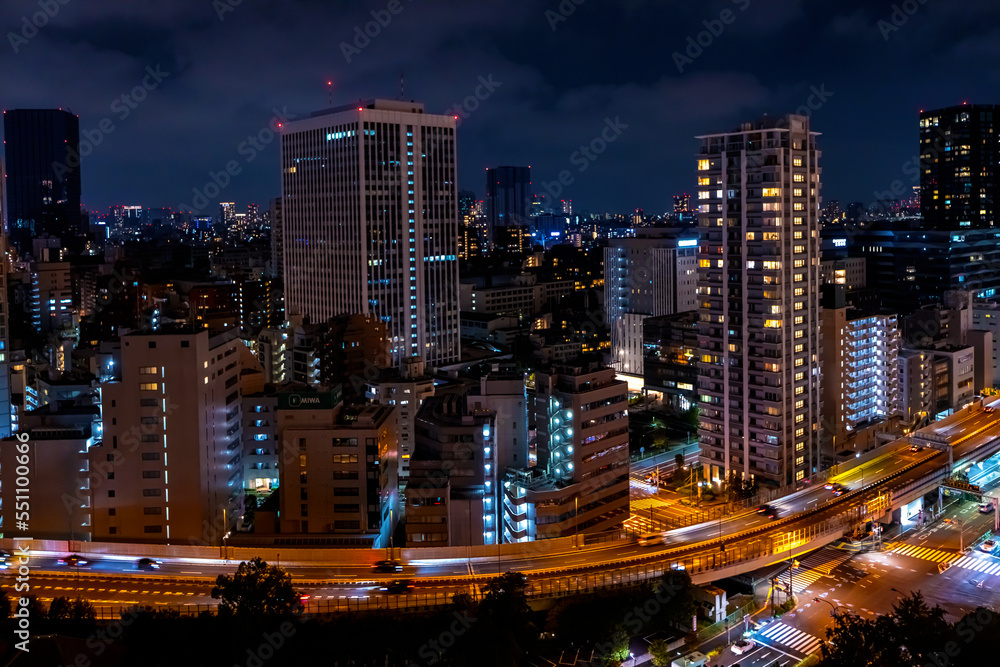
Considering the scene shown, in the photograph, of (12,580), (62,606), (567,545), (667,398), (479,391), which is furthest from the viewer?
(667,398)

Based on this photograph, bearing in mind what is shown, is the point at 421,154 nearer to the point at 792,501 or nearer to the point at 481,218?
the point at 792,501

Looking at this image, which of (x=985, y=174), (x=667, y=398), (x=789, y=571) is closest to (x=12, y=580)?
(x=789, y=571)

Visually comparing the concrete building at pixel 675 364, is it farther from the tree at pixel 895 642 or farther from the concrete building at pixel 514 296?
the tree at pixel 895 642

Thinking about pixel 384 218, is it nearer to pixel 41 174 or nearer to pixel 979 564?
pixel 979 564

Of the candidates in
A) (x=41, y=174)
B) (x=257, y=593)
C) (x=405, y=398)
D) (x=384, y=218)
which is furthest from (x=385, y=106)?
(x=41, y=174)

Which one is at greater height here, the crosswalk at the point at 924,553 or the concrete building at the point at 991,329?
the concrete building at the point at 991,329

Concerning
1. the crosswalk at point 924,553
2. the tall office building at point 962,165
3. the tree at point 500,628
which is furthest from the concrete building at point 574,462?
the tall office building at point 962,165

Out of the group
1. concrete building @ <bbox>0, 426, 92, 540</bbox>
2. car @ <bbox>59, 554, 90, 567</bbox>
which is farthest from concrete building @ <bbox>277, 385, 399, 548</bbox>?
concrete building @ <bbox>0, 426, 92, 540</bbox>
